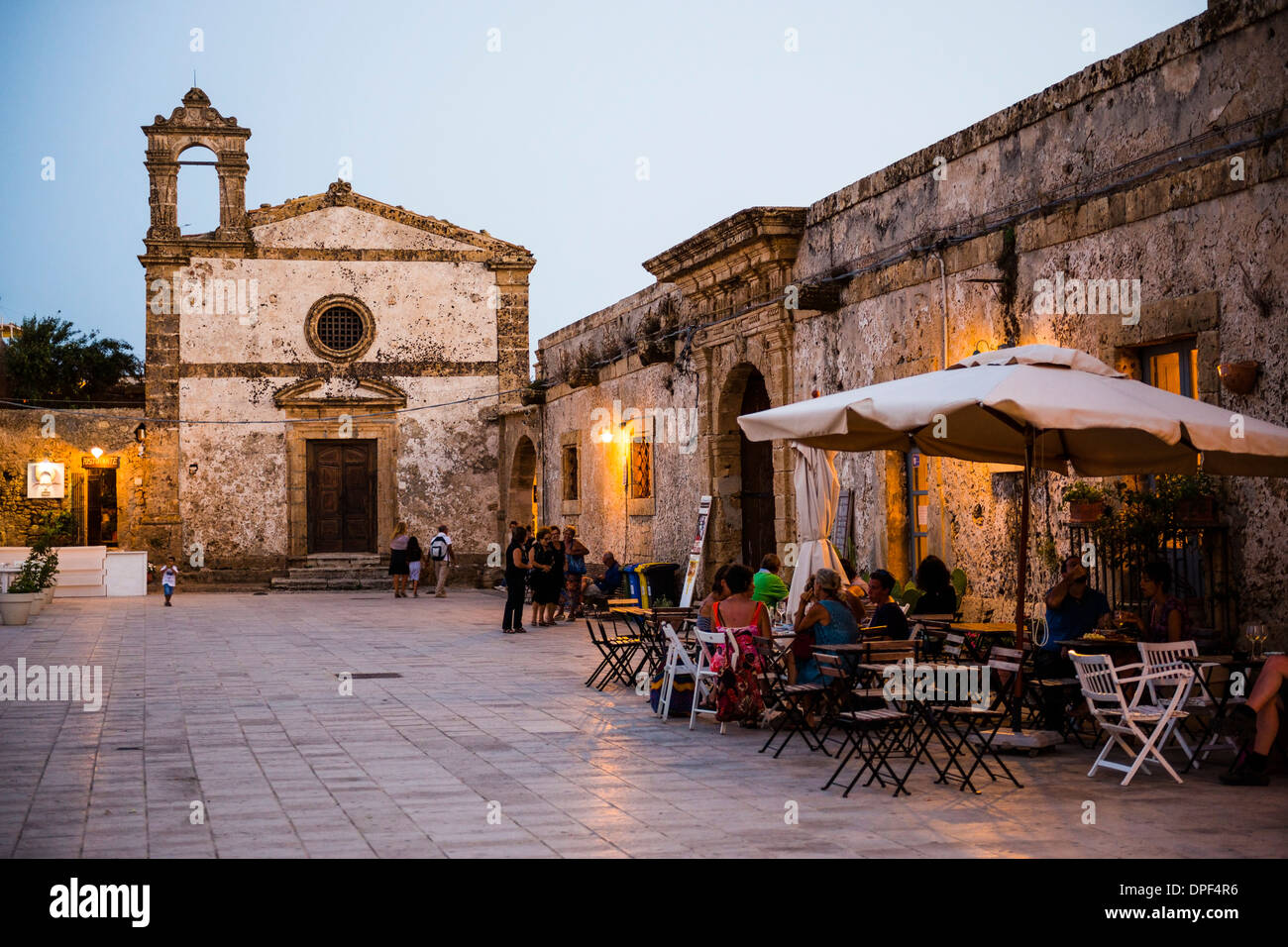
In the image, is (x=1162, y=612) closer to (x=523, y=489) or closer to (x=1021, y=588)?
(x=1021, y=588)

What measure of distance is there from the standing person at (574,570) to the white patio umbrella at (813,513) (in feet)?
22.2

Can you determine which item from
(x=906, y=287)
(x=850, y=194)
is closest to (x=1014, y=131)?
(x=906, y=287)

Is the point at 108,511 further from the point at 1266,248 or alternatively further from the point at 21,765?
the point at 1266,248

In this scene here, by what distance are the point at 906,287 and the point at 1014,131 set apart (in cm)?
192

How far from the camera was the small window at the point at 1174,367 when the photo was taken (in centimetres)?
916

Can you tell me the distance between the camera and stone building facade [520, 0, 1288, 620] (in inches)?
331

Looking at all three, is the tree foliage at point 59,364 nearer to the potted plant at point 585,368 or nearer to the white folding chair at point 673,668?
the potted plant at point 585,368

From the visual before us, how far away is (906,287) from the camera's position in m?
12.4

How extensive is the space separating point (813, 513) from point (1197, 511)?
4.09 m

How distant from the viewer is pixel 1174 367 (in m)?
9.36

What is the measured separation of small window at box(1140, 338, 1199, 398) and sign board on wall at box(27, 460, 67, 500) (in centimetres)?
2340

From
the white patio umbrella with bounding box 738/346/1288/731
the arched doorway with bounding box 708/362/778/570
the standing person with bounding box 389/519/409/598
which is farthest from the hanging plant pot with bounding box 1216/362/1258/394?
the standing person with bounding box 389/519/409/598

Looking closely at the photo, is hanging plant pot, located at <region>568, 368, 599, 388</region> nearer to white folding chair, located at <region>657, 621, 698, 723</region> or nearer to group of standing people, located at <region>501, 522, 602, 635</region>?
group of standing people, located at <region>501, 522, 602, 635</region>

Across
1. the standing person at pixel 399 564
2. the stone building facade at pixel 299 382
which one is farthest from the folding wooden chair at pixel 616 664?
the stone building facade at pixel 299 382
